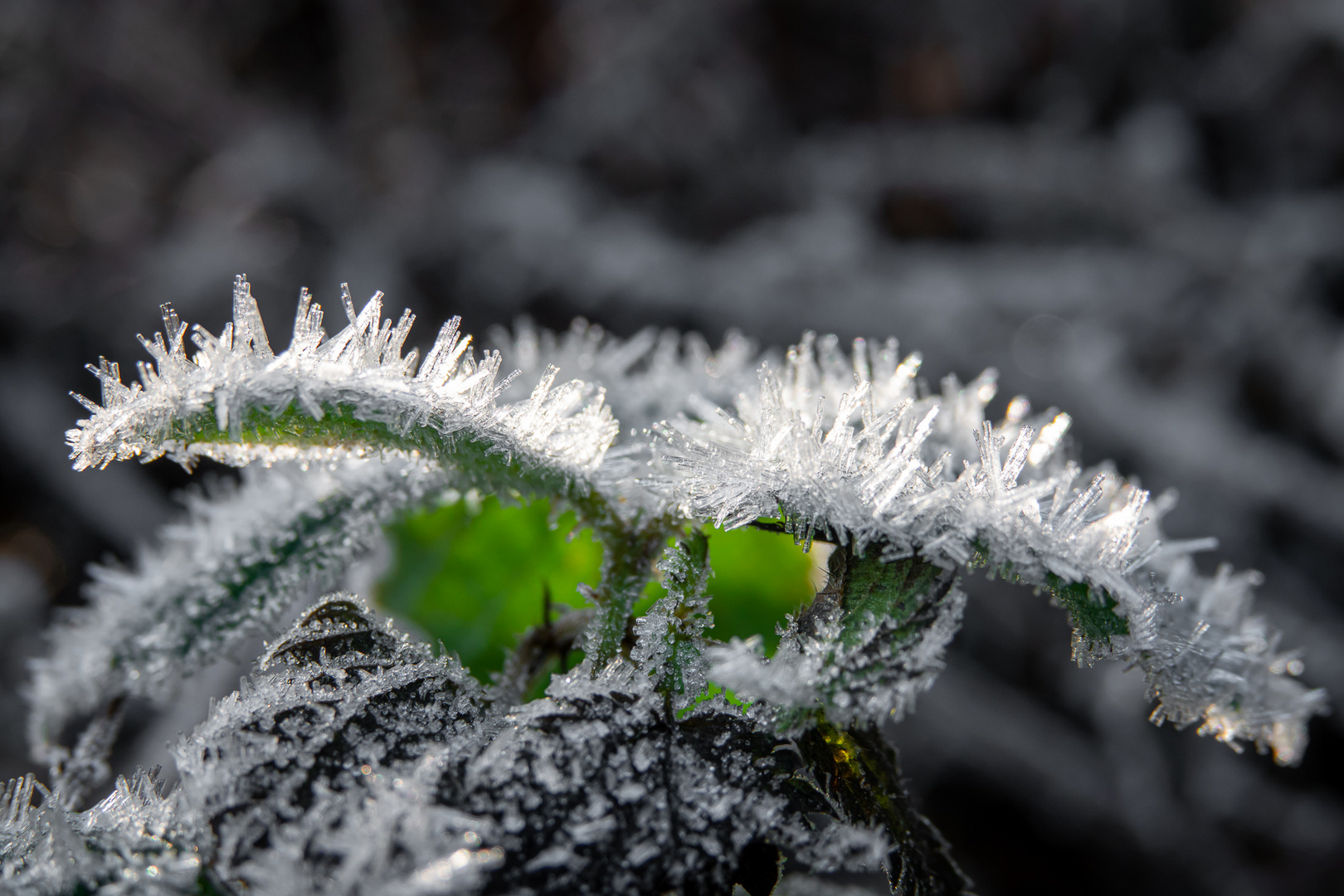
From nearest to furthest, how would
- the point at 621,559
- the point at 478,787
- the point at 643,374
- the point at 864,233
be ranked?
1. the point at 478,787
2. the point at 621,559
3. the point at 643,374
4. the point at 864,233

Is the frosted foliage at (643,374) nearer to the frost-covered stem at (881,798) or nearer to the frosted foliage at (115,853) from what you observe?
the frost-covered stem at (881,798)

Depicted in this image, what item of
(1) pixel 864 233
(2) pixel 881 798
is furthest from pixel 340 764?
(1) pixel 864 233

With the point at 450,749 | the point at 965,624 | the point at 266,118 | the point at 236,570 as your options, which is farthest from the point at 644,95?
the point at 450,749

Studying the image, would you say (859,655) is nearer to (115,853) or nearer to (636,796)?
(636,796)

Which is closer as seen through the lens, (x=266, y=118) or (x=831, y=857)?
(x=831, y=857)

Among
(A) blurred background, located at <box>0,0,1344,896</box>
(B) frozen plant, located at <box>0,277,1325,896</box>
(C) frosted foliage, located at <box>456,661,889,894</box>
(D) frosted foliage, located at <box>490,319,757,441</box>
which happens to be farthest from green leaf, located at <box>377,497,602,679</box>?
(A) blurred background, located at <box>0,0,1344,896</box>

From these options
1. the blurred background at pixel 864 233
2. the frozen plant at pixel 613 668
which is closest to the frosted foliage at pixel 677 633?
the frozen plant at pixel 613 668

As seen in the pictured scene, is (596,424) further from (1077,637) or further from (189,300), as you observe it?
(189,300)
